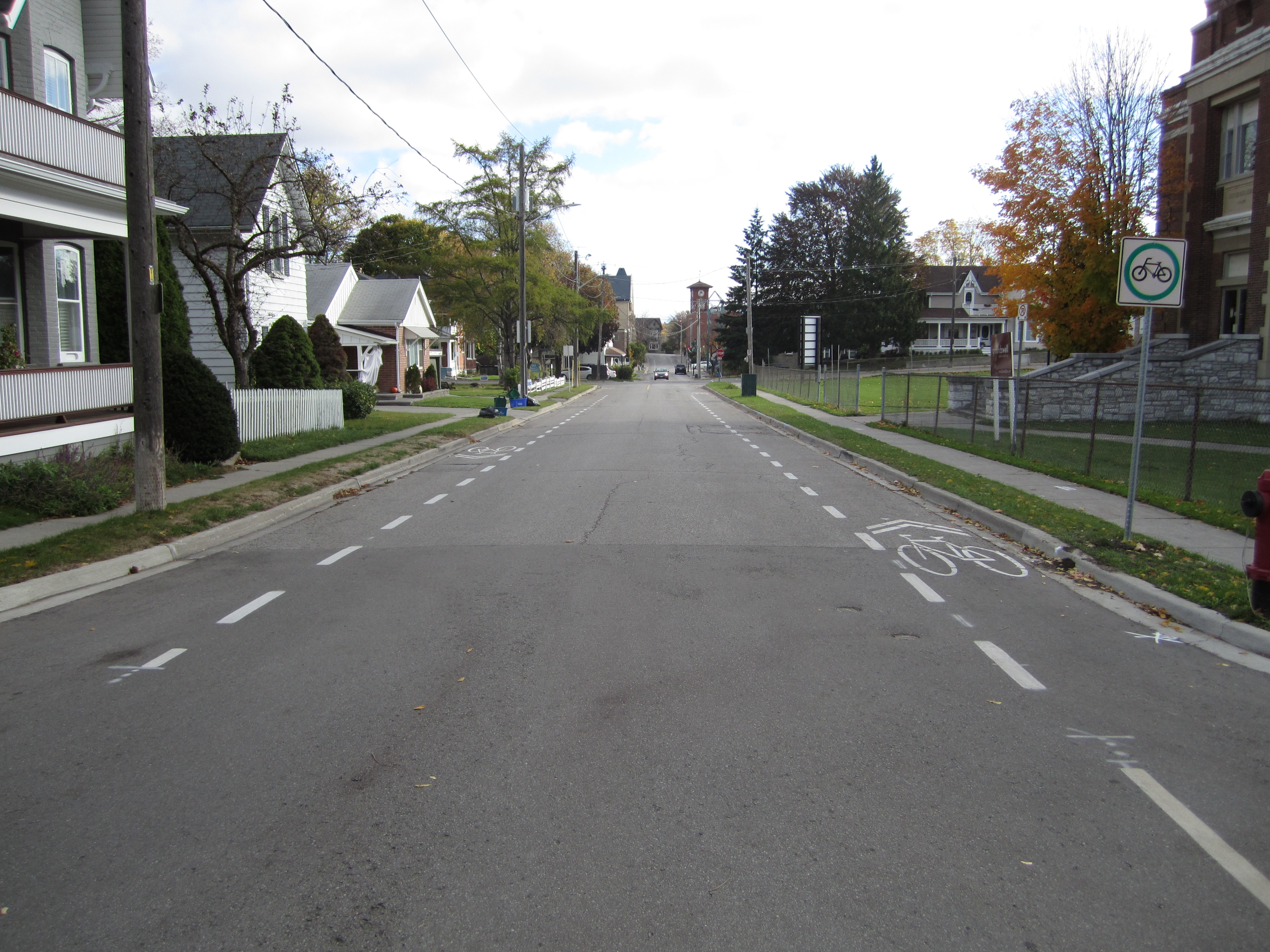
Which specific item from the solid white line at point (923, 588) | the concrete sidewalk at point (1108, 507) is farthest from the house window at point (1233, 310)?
the solid white line at point (923, 588)

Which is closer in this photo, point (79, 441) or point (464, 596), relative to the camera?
point (464, 596)

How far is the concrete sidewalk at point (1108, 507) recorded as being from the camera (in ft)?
31.7

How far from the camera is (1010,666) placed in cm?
614

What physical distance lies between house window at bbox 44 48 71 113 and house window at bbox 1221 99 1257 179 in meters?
28.6

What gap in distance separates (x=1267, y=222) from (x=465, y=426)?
71.3 feet

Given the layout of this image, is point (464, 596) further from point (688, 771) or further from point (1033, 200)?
point (1033, 200)

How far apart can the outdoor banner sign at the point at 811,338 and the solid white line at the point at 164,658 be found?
4088cm

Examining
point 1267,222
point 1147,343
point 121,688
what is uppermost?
point 1267,222

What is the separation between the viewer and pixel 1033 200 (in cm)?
2777

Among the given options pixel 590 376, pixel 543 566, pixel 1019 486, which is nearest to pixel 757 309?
pixel 590 376

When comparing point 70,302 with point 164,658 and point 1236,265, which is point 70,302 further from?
point 1236,265

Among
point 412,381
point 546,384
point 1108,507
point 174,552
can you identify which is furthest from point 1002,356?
point 546,384

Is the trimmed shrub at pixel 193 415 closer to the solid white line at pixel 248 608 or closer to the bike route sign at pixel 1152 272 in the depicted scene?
the solid white line at pixel 248 608

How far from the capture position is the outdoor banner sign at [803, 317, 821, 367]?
1810 inches
